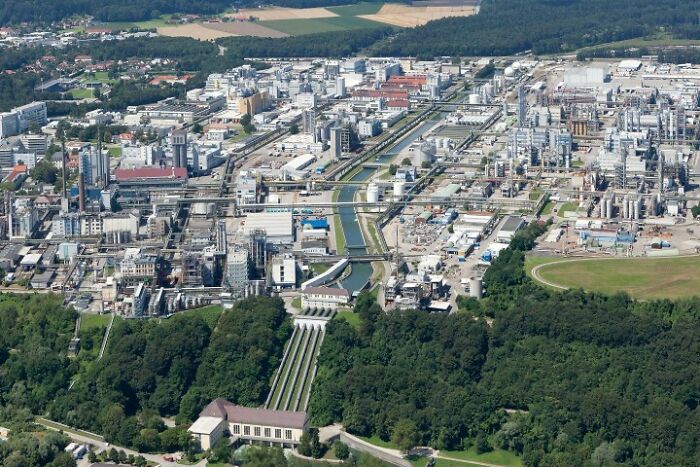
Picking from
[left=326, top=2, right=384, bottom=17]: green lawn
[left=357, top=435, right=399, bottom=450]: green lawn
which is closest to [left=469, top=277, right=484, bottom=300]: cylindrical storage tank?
[left=357, top=435, right=399, bottom=450]: green lawn

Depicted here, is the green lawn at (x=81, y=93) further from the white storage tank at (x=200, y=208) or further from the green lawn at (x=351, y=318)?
the green lawn at (x=351, y=318)

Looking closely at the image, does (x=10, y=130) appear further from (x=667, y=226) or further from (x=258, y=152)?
(x=667, y=226)

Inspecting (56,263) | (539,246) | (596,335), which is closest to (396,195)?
(539,246)

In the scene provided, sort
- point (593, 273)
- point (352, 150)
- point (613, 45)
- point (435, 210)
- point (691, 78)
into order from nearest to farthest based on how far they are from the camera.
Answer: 1. point (593, 273)
2. point (435, 210)
3. point (352, 150)
4. point (691, 78)
5. point (613, 45)

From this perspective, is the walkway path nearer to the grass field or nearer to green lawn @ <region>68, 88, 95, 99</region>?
green lawn @ <region>68, 88, 95, 99</region>

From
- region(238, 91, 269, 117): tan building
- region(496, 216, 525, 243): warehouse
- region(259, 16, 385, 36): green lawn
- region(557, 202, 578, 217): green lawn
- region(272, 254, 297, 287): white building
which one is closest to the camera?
region(272, 254, 297, 287): white building

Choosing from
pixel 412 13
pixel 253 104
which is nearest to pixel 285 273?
pixel 253 104
